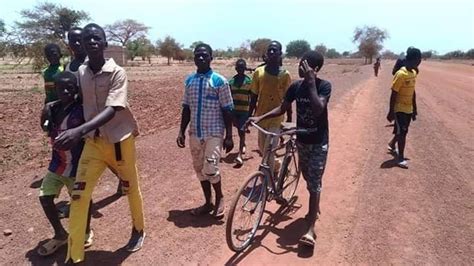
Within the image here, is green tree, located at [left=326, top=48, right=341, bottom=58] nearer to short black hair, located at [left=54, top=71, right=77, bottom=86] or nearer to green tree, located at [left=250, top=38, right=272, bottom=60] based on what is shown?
green tree, located at [left=250, top=38, right=272, bottom=60]

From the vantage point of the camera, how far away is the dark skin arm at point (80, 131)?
3.01m

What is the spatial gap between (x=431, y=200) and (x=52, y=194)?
185 inches

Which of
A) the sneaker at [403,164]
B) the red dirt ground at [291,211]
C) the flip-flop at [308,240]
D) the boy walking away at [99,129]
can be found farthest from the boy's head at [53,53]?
the sneaker at [403,164]

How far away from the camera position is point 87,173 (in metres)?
3.53

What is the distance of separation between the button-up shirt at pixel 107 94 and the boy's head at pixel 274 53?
2.50 m

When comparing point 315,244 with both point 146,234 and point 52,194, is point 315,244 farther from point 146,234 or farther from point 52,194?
point 52,194

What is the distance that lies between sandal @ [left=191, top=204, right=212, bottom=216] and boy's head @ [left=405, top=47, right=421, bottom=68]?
172 inches

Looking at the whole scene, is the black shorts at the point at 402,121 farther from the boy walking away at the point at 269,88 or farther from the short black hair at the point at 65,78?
the short black hair at the point at 65,78

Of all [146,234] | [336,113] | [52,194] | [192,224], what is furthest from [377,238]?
[336,113]

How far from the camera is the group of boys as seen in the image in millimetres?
3488

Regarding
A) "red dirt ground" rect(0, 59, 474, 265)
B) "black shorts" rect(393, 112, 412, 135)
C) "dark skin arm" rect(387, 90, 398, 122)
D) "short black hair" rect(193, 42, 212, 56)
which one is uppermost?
"short black hair" rect(193, 42, 212, 56)

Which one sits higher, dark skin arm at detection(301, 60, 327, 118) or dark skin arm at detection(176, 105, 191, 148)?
dark skin arm at detection(301, 60, 327, 118)

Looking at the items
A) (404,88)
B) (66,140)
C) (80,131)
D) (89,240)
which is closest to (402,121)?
(404,88)

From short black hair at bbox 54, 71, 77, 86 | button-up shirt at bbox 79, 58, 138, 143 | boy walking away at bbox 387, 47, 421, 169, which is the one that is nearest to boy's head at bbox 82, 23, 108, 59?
button-up shirt at bbox 79, 58, 138, 143
